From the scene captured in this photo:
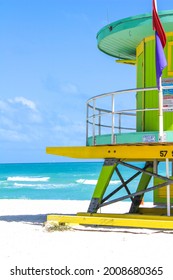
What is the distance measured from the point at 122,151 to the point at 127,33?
134 inches

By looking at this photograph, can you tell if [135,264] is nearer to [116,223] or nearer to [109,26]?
[116,223]

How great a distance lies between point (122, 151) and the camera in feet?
44.5

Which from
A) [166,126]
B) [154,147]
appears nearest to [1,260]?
[154,147]

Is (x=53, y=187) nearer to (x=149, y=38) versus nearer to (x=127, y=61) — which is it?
(x=127, y=61)

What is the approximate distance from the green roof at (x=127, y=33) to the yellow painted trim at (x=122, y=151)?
3.18m

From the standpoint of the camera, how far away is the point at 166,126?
556 inches

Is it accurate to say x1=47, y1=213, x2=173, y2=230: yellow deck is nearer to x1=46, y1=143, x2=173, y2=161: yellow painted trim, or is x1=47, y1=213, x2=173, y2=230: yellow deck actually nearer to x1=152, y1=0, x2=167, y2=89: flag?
x1=46, y1=143, x2=173, y2=161: yellow painted trim

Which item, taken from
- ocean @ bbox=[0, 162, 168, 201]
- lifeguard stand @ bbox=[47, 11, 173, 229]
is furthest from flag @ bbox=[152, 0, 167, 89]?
ocean @ bbox=[0, 162, 168, 201]

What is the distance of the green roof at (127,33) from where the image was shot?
1405cm

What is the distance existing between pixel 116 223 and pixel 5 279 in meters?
5.12

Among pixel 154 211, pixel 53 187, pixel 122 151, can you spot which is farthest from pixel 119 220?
pixel 53 187

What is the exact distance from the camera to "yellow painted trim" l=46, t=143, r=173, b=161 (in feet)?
42.9

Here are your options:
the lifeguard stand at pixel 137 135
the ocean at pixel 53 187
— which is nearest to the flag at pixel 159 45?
the lifeguard stand at pixel 137 135

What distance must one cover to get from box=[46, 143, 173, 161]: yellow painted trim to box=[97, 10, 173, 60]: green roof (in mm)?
3178
